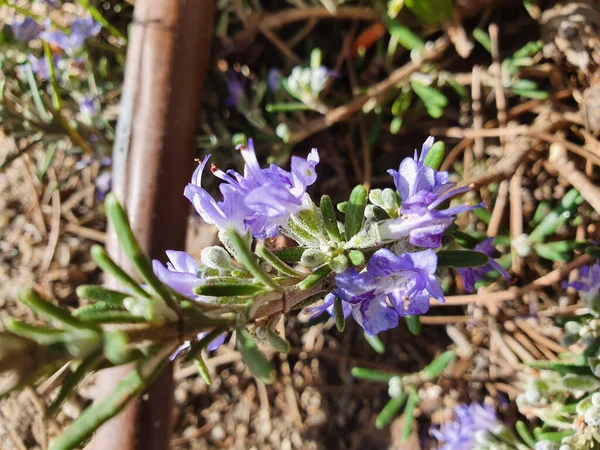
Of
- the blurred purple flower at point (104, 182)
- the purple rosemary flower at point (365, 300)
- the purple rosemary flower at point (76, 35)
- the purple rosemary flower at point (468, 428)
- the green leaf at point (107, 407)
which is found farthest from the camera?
the blurred purple flower at point (104, 182)

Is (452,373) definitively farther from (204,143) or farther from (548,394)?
(204,143)

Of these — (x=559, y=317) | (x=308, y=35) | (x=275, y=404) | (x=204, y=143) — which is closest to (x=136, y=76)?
(x=204, y=143)

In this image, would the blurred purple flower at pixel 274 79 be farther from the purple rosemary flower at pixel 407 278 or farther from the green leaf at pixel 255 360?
the green leaf at pixel 255 360

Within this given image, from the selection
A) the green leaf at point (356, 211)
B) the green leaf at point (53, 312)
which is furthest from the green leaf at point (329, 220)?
the green leaf at point (53, 312)

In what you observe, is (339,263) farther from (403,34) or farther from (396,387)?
(403,34)

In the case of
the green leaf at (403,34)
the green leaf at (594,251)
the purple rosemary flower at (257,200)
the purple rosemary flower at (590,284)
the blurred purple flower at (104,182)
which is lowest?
the purple rosemary flower at (590,284)

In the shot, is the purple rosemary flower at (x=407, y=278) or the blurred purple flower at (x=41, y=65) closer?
the purple rosemary flower at (x=407, y=278)

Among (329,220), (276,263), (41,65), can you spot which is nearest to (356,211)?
(329,220)
